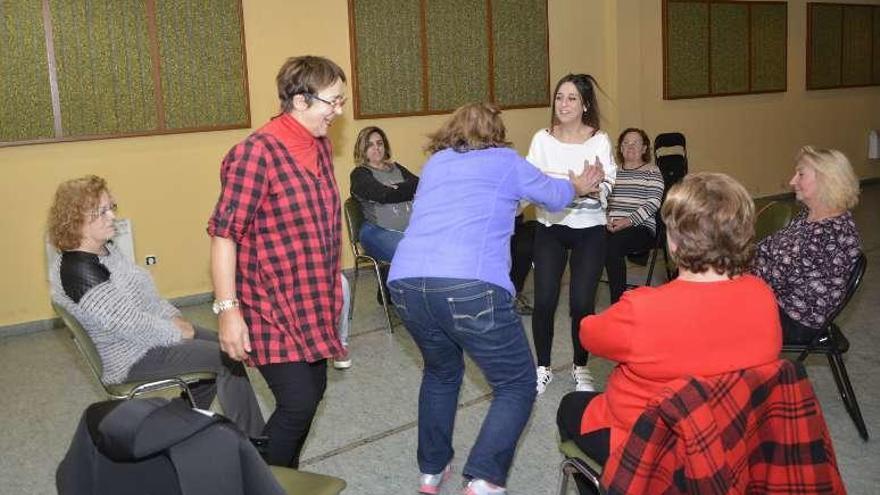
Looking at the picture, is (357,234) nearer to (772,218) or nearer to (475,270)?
(772,218)

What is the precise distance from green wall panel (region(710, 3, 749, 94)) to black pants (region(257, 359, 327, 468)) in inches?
299

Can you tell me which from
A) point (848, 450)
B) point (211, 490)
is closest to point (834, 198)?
point (848, 450)

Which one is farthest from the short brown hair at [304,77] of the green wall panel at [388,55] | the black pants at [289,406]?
the green wall panel at [388,55]

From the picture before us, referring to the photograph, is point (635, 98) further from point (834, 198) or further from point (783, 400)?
point (783, 400)

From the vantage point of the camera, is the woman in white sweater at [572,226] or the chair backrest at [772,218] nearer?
the woman in white sweater at [572,226]

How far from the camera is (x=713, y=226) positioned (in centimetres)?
201

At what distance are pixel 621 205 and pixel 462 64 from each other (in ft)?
7.13

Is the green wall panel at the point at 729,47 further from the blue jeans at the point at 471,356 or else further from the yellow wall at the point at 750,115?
the blue jeans at the point at 471,356

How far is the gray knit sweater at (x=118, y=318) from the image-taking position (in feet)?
9.44

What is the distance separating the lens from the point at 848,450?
10.6 ft

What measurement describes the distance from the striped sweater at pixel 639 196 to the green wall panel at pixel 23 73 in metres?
3.56

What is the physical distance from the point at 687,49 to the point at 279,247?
7279 millimetres

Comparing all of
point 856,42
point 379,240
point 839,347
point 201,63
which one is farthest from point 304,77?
point 856,42

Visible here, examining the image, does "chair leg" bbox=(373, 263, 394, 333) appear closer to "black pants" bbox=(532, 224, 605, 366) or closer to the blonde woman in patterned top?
"black pants" bbox=(532, 224, 605, 366)
